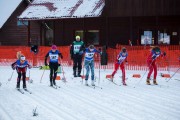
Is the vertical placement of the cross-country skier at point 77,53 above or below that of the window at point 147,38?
below

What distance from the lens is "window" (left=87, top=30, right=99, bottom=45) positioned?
29.1 metres

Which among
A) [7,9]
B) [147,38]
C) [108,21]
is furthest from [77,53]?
[7,9]

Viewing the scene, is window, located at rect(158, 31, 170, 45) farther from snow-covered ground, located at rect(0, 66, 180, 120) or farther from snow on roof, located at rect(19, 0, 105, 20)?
snow-covered ground, located at rect(0, 66, 180, 120)

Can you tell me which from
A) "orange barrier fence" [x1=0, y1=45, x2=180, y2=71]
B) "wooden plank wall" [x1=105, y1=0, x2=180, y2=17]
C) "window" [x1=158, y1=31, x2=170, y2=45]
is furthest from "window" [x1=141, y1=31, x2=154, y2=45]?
"orange barrier fence" [x1=0, y1=45, x2=180, y2=71]

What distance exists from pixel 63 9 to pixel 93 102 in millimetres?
19361

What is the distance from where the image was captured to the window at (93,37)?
95.4 feet

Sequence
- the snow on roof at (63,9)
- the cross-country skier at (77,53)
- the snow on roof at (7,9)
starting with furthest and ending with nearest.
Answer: the snow on roof at (7,9), the snow on roof at (63,9), the cross-country skier at (77,53)

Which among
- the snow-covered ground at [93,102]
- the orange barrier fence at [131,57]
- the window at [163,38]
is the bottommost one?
the snow-covered ground at [93,102]

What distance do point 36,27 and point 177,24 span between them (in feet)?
47.7

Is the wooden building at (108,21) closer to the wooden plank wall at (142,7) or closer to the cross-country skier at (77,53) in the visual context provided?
the wooden plank wall at (142,7)

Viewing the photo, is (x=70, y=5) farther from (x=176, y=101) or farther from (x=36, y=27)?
(x=176, y=101)

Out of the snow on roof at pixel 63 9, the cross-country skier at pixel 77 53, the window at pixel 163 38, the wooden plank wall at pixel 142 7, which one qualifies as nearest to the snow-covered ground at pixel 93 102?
the cross-country skier at pixel 77 53

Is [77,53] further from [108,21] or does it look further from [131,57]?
[108,21]

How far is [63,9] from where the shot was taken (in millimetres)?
28656
